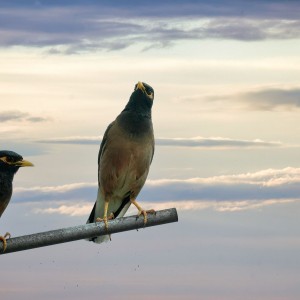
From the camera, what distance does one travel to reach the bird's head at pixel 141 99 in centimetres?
820

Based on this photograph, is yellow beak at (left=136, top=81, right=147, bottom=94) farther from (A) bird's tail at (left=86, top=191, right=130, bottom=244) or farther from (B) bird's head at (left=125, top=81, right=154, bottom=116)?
(A) bird's tail at (left=86, top=191, right=130, bottom=244)

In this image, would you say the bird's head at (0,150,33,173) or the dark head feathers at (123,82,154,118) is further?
the dark head feathers at (123,82,154,118)

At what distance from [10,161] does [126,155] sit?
1.24 metres

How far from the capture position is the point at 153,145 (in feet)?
27.4

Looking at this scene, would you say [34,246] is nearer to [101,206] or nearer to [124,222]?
[124,222]

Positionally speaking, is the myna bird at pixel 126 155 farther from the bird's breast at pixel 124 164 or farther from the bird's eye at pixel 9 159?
the bird's eye at pixel 9 159

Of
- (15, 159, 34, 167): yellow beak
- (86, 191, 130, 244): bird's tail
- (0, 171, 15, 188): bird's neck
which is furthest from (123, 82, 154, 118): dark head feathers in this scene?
(0, 171, 15, 188): bird's neck

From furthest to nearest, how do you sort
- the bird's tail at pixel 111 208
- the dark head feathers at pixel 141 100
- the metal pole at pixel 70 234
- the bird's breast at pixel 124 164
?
the bird's tail at pixel 111 208
the dark head feathers at pixel 141 100
the bird's breast at pixel 124 164
the metal pole at pixel 70 234

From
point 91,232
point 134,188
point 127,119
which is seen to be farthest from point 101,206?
point 91,232

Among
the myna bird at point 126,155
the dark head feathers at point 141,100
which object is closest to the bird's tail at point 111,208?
the myna bird at point 126,155

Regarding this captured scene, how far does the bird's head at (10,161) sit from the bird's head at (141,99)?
142cm

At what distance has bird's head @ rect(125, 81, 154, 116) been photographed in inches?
323

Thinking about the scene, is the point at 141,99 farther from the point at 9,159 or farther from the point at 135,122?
the point at 9,159

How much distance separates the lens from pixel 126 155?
8117 mm
